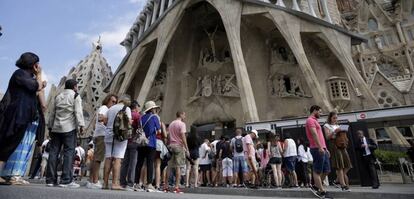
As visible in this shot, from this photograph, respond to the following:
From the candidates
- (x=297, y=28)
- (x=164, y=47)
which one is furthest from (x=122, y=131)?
(x=164, y=47)

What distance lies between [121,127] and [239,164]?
172 inches

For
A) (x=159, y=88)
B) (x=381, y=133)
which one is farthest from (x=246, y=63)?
(x=381, y=133)

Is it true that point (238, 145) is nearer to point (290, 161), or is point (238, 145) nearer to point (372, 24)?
point (290, 161)

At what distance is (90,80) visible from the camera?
37.5m

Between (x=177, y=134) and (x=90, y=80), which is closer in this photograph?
(x=177, y=134)

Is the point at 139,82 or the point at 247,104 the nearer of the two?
the point at 247,104

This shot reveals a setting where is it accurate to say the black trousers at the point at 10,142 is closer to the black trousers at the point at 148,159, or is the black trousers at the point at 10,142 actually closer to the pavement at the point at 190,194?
the pavement at the point at 190,194

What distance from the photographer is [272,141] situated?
25.8 feet

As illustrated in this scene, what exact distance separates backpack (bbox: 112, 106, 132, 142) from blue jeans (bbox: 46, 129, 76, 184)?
0.75 meters

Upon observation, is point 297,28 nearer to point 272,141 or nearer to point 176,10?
point 176,10

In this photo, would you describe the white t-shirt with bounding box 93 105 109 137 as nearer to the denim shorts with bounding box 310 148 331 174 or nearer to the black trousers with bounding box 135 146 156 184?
the black trousers with bounding box 135 146 156 184

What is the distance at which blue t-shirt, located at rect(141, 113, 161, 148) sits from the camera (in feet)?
17.1

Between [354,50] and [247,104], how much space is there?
20188 mm

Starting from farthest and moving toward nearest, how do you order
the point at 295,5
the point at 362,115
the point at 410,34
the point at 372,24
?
the point at 372,24 → the point at 410,34 → the point at 295,5 → the point at 362,115
